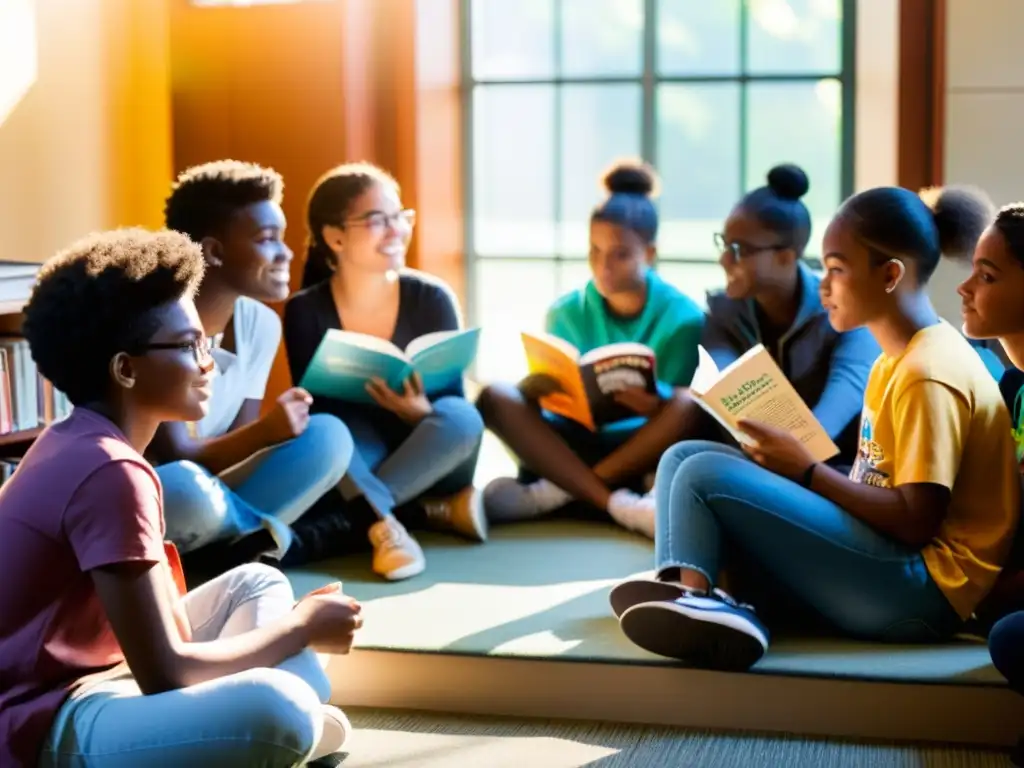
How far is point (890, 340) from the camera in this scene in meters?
2.31

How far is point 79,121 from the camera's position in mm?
3646

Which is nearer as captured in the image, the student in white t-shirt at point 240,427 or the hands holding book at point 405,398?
the student in white t-shirt at point 240,427

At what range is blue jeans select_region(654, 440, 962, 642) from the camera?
7.33ft

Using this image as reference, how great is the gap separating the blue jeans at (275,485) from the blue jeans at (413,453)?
0.49 feet

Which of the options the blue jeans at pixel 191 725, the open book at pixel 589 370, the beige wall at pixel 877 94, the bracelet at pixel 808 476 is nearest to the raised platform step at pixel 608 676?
the bracelet at pixel 808 476

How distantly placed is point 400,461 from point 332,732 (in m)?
1.11

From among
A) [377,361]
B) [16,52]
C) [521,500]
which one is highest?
[16,52]

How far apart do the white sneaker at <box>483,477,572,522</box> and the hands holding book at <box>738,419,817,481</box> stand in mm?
1017

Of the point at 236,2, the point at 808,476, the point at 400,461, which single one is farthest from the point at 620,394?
the point at 236,2

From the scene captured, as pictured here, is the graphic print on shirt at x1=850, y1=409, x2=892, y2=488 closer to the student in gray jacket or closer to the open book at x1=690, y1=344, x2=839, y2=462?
the open book at x1=690, y1=344, x2=839, y2=462

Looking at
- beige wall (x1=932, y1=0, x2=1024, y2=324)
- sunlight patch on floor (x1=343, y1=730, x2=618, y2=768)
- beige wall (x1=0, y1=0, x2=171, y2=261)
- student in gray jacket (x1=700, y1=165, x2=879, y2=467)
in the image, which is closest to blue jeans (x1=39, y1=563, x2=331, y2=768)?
sunlight patch on floor (x1=343, y1=730, x2=618, y2=768)

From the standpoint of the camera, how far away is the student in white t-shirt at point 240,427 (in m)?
2.72

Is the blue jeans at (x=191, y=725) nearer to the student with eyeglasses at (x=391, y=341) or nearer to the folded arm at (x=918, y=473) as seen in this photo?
the folded arm at (x=918, y=473)

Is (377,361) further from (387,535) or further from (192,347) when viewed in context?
(192,347)
